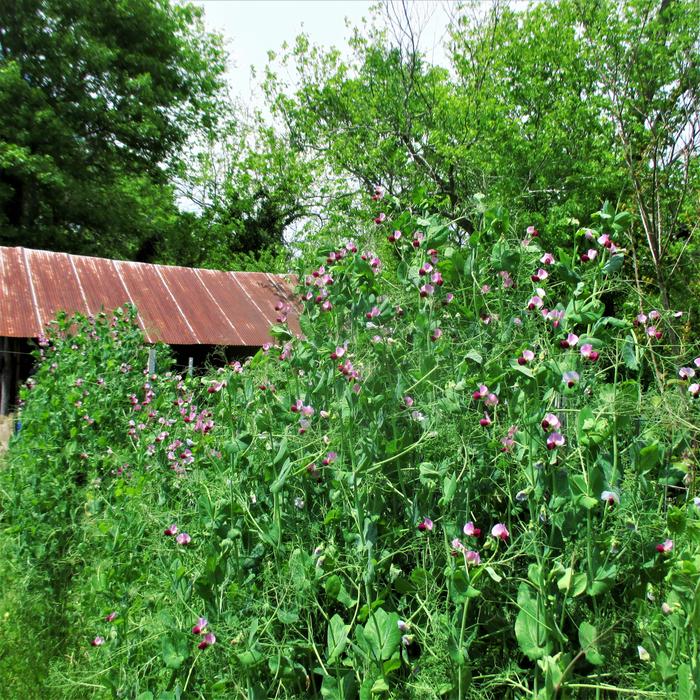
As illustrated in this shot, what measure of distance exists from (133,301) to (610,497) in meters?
12.4

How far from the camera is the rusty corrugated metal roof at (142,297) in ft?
38.5

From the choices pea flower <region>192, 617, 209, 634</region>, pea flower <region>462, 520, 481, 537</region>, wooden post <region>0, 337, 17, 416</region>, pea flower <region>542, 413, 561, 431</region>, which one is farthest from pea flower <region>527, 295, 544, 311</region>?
Result: wooden post <region>0, 337, 17, 416</region>

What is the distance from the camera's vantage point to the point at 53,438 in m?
4.57

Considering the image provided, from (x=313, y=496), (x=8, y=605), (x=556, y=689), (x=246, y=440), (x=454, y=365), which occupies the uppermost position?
(x=454, y=365)

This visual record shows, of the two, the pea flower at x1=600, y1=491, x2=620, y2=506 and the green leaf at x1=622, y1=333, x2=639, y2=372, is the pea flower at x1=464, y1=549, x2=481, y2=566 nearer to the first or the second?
the pea flower at x1=600, y1=491, x2=620, y2=506

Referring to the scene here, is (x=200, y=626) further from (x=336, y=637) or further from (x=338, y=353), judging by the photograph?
(x=338, y=353)

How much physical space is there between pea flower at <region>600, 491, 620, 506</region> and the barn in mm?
9986

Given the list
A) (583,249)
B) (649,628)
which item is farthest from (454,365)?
(649,628)

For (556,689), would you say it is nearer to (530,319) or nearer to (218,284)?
(530,319)

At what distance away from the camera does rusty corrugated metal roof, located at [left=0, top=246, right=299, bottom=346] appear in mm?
11727

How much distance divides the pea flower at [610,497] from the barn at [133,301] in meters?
9.99

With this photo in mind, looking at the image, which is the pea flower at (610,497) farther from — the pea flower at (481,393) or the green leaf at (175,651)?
the green leaf at (175,651)

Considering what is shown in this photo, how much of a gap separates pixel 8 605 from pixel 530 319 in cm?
379

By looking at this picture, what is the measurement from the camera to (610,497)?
5.15 feet
